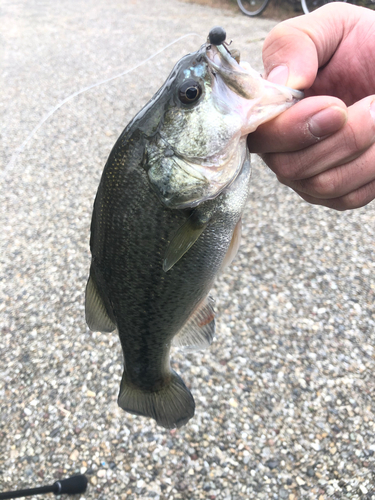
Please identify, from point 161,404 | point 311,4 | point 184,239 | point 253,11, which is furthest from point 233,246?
point 253,11

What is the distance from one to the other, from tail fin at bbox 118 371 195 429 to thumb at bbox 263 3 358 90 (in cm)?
110

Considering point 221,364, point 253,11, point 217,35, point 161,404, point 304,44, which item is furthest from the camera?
point 253,11

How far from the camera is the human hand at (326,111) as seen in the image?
3.78 feet

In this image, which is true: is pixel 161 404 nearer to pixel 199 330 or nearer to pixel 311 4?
pixel 199 330

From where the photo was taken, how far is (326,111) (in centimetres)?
111

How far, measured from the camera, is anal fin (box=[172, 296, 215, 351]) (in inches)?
57.0

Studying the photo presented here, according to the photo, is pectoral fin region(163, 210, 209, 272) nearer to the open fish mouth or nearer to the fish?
the fish

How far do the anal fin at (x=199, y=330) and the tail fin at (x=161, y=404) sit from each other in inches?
6.1

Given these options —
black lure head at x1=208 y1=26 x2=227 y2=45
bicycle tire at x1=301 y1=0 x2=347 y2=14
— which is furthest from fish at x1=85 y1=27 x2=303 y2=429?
bicycle tire at x1=301 y1=0 x2=347 y2=14

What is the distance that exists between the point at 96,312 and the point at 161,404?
41 centimetres

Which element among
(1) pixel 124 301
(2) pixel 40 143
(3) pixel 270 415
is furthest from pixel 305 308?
(2) pixel 40 143

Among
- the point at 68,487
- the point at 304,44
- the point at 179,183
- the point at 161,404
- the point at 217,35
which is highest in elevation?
the point at 217,35

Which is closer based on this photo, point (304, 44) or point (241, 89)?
point (241, 89)

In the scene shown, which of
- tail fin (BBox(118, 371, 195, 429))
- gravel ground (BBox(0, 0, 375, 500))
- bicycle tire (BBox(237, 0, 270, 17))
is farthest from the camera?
bicycle tire (BBox(237, 0, 270, 17))
